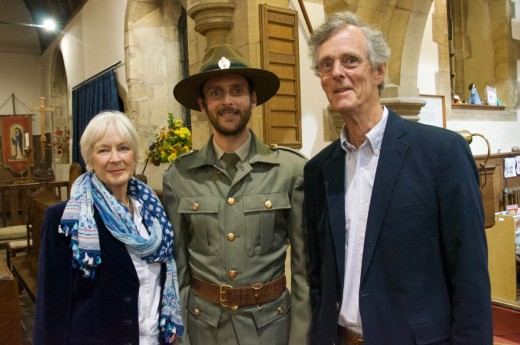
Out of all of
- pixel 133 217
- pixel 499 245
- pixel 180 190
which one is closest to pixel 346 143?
pixel 180 190

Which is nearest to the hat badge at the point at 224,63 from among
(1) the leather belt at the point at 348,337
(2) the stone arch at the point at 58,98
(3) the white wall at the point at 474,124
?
(1) the leather belt at the point at 348,337

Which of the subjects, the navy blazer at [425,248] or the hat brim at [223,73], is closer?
the navy blazer at [425,248]

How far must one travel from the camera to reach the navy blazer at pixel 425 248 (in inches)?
44.5

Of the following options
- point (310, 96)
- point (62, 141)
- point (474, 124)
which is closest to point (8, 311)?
point (310, 96)

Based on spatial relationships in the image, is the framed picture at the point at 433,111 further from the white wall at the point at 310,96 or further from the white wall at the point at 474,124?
the white wall at the point at 310,96

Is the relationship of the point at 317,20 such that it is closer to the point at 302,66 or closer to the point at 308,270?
the point at 302,66

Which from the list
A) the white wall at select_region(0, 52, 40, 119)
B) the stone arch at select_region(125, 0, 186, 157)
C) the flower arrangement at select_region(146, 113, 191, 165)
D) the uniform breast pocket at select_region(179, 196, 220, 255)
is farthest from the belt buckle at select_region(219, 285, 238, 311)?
the white wall at select_region(0, 52, 40, 119)

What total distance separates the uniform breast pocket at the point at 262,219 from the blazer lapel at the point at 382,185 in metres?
0.41

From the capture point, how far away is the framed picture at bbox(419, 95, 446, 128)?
15.8 ft

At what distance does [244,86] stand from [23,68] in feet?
41.1

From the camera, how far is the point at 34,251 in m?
4.64

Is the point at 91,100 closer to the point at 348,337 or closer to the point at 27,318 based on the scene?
the point at 27,318

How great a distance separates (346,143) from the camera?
1.37 metres

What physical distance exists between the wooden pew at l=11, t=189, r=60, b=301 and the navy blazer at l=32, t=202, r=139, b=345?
2810mm
